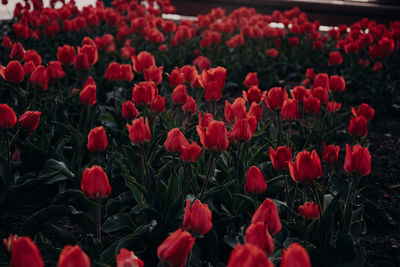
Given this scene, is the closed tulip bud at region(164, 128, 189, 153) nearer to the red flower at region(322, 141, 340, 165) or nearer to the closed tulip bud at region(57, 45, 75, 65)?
the red flower at region(322, 141, 340, 165)

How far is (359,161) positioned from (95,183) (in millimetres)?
914

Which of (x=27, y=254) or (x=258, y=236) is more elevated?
(x=27, y=254)

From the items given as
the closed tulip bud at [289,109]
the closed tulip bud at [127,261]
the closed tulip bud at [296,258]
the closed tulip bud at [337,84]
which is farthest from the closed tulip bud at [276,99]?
the closed tulip bud at [296,258]

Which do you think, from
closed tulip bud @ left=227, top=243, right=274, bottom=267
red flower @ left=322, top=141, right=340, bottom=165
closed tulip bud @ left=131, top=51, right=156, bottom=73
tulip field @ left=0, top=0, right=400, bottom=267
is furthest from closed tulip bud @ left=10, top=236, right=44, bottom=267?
closed tulip bud @ left=131, top=51, right=156, bottom=73

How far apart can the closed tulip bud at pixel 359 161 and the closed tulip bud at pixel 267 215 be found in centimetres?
49

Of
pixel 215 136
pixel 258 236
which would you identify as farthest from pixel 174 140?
pixel 258 236

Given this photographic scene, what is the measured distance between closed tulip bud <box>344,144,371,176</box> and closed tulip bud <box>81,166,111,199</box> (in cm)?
85

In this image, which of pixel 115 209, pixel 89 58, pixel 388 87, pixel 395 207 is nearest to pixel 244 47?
pixel 388 87

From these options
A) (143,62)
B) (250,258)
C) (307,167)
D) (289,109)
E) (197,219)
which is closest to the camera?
(250,258)

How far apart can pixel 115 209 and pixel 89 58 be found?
128cm

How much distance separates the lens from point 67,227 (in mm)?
2219

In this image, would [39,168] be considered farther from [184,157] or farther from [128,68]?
[184,157]

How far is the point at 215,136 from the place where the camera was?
1.71 meters

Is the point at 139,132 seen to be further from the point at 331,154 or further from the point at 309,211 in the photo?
the point at 331,154
